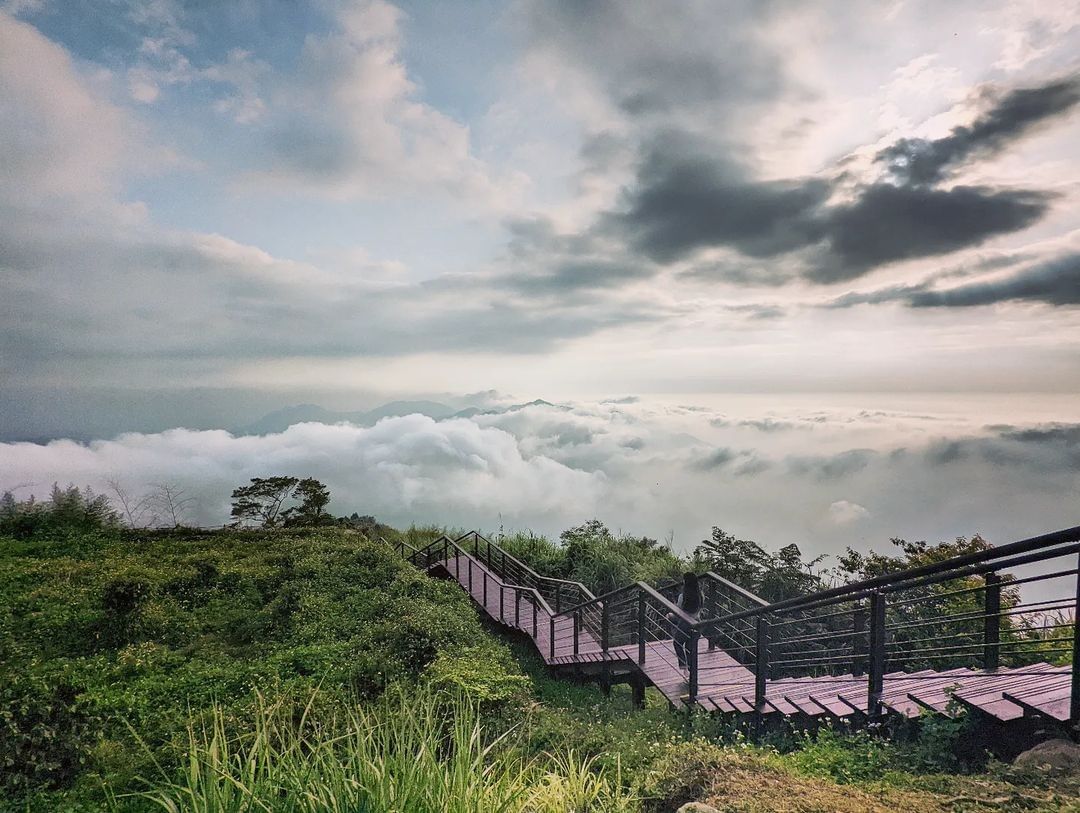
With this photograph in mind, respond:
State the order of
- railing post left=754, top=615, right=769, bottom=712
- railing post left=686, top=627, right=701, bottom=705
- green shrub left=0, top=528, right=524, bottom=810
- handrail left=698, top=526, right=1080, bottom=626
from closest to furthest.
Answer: handrail left=698, top=526, right=1080, bottom=626 < green shrub left=0, top=528, right=524, bottom=810 < railing post left=754, top=615, right=769, bottom=712 < railing post left=686, top=627, right=701, bottom=705

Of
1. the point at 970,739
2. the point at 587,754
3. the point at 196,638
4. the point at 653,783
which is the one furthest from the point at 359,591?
the point at 970,739

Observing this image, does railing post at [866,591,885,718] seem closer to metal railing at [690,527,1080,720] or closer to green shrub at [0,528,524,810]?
metal railing at [690,527,1080,720]

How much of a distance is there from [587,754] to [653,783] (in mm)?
1423

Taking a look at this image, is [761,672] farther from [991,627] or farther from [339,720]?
[339,720]

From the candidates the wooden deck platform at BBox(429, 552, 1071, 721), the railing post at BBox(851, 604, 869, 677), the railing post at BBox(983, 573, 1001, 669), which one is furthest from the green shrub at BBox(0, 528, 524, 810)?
the railing post at BBox(983, 573, 1001, 669)

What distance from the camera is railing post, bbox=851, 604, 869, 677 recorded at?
270 inches

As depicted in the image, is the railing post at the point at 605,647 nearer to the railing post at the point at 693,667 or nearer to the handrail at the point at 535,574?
the handrail at the point at 535,574

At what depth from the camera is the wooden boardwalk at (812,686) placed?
179 inches

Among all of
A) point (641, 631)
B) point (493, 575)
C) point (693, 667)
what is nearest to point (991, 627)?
point (693, 667)

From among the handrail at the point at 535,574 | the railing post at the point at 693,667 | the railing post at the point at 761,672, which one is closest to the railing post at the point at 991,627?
the railing post at the point at 761,672

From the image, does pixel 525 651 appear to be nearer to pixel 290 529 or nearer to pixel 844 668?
pixel 844 668

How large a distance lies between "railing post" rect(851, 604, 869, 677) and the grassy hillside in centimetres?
139

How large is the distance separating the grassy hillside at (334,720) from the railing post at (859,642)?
4.57 ft

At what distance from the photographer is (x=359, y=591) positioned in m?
12.3
